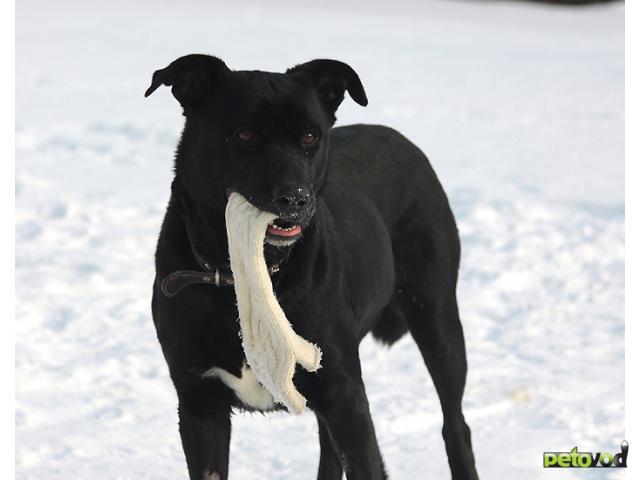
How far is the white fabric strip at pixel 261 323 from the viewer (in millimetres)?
3387

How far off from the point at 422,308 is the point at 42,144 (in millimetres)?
7632

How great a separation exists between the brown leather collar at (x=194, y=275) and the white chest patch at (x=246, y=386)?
291 millimetres

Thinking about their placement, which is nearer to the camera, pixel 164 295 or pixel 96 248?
pixel 164 295

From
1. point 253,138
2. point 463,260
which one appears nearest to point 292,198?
point 253,138

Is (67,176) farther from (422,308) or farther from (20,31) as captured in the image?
(20,31)

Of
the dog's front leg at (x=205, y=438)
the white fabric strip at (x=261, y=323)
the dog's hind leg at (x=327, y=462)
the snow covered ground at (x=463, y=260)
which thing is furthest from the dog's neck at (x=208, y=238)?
the snow covered ground at (x=463, y=260)

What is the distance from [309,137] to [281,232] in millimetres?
332

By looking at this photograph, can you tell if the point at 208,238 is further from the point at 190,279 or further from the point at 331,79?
the point at 331,79

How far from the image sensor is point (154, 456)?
16.6ft

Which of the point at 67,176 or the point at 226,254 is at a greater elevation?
the point at 226,254

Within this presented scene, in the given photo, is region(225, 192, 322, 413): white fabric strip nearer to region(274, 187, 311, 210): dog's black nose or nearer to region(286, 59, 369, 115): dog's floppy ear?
region(274, 187, 311, 210): dog's black nose

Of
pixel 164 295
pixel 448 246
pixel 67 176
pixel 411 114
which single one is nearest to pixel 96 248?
pixel 67 176

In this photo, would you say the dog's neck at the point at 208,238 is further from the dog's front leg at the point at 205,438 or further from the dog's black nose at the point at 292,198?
the dog's front leg at the point at 205,438
